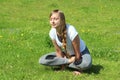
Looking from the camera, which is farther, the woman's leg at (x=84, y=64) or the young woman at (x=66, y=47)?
the woman's leg at (x=84, y=64)

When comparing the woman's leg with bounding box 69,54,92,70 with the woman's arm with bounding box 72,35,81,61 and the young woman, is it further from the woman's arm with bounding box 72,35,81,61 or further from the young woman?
the woman's arm with bounding box 72,35,81,61

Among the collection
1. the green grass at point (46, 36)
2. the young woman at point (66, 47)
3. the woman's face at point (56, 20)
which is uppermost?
the woman's face at point (56, 20)

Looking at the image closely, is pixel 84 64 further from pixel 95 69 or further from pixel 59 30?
Result: pixel 59 30

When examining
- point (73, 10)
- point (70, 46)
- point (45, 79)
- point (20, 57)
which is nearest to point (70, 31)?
point (70, 46)

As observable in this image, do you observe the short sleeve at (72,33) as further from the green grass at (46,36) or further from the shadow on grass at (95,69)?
the shadow on grass at (95,69)

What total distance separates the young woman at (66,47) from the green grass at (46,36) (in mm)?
181

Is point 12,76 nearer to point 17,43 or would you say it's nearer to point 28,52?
point 28,52

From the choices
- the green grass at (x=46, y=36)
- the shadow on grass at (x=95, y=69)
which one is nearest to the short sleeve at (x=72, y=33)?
the green grass at (x=46, y=36)

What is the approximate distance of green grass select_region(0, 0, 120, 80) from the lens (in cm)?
792

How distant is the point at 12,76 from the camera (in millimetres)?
7629

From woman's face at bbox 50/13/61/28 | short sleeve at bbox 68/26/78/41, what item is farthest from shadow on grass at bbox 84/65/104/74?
woman's face at bbox 50/13/61/28

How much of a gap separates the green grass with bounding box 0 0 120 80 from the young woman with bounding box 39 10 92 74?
0.18 meters

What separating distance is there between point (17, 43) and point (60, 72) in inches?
117

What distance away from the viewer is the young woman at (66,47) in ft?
25.0
